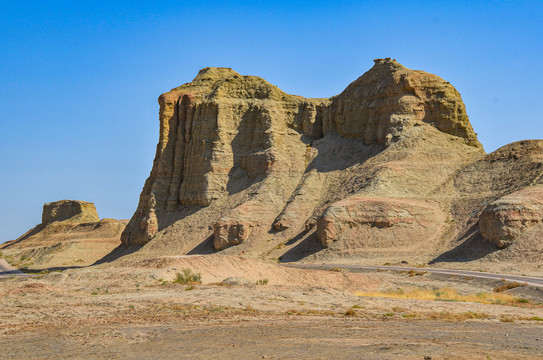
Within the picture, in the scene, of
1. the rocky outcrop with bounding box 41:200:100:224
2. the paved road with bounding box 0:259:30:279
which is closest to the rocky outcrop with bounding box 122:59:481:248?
the paved road with bounding box 0:259:30:279

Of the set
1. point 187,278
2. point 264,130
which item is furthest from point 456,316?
point 264,130

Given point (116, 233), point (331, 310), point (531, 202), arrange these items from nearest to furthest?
point (331, 310) → point (531, 202) → point (116, 233)

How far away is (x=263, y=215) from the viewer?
67812 millimetres

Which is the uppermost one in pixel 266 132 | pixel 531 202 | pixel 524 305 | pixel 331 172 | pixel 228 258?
pixel 266 132

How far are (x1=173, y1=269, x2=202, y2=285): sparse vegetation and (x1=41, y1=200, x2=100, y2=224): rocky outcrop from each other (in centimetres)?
9228

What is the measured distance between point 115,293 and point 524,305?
694 inches

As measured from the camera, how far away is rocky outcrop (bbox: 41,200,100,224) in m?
119

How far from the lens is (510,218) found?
4591 cm

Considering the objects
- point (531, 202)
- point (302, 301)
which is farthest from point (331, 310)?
point (531, 202)

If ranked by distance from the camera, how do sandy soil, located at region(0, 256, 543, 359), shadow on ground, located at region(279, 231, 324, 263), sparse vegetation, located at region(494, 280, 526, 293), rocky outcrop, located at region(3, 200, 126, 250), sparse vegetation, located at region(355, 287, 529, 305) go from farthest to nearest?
rocky outcrop, located at region(3, 200, 126, 250) < shadow on ground, located at region(279, 231, 324, 263) < sparse vegetation, located at region(494, 280, 526, 293) < sparse vegetation, located at region(355, 287, 529, 305) < sandy soil, located at region(0, 256, 543, 359)

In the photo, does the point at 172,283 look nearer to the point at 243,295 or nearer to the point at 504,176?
the point at 243,295

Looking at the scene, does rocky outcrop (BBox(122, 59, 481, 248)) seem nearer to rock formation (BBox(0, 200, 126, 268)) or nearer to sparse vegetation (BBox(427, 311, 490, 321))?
rock formation (BBox(0, 200, 126, 268))

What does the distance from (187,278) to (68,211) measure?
9763cm

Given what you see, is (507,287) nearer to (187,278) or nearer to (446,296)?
(446,296)
